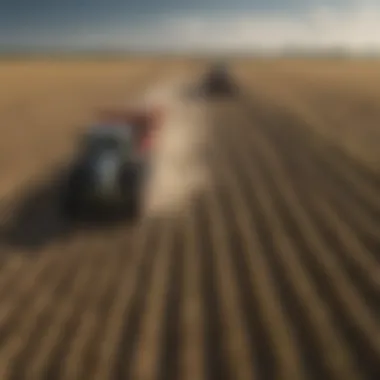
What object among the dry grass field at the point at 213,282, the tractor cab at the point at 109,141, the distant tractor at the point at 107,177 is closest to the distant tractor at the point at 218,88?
the dry grass field at the point at 213,282

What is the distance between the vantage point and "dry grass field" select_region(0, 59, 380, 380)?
22.8ft

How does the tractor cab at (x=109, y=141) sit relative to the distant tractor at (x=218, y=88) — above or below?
above

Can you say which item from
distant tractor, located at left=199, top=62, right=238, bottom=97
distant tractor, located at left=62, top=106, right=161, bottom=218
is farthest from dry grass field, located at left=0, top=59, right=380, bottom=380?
distant tractor, located at left=199, top=62, right=238, bottom=97

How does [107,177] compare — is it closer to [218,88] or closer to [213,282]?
[213,282]

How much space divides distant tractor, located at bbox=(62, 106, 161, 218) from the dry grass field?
0.47m

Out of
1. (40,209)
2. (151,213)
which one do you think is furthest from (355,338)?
(40,209)

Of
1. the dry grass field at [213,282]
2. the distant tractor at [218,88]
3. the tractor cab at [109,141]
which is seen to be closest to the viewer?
the dry grass field at [213,282]

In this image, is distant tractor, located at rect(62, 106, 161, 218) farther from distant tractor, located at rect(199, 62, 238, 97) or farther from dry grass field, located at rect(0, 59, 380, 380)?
distant tractor, located at rect(199, 62, 238, 97)

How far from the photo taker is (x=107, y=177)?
39.0ft

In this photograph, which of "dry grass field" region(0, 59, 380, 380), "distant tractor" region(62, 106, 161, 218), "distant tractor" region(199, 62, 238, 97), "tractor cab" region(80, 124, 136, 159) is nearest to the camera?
"dry grass field" region(0, 59, 380, 380)

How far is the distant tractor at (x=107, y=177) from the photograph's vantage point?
11891 millimetres

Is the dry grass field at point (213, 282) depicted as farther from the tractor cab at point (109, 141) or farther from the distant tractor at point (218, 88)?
the distant tractor at point (218, 88)

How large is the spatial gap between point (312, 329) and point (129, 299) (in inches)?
96.6

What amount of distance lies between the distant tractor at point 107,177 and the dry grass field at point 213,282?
1.56 ft
